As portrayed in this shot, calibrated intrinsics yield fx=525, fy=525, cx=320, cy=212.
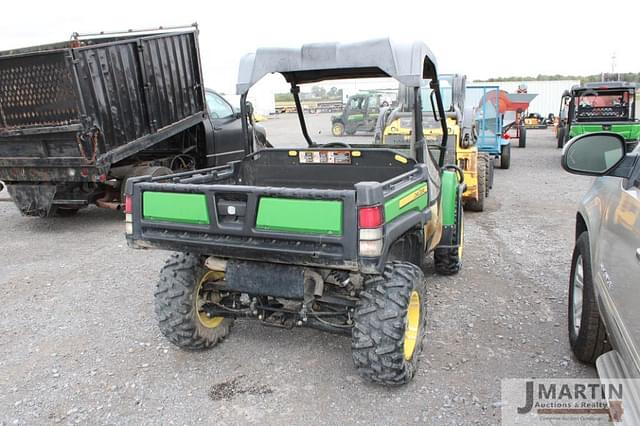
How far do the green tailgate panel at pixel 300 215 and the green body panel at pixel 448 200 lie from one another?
207 cm

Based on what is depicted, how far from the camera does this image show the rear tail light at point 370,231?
275 cm

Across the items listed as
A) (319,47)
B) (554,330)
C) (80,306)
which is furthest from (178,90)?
(554,330)

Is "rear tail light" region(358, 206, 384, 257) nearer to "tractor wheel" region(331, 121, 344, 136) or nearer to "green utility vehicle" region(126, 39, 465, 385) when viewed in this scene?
"green utility vehicle" region(126, 39, 465, 385)

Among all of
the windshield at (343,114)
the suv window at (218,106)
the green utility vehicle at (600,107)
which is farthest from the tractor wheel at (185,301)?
the green utility vehicle at (600,107)

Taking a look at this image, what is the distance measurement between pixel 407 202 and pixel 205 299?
1585 mm

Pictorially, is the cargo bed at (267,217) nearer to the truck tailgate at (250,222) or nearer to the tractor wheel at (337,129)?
the truck tailgate at (250,222)

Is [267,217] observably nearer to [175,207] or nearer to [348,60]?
[175,207]

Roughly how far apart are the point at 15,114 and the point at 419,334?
6168 millimetres

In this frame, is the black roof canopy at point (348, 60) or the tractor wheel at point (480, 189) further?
the tractor wheel at point (480, 189)

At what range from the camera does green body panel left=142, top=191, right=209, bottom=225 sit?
3.12m

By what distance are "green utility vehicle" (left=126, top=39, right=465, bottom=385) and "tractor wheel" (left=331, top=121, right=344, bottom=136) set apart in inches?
602

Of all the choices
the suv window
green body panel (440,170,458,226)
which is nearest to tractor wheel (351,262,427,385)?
green body panel (440,170,458,226)

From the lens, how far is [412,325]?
3439 millimetres

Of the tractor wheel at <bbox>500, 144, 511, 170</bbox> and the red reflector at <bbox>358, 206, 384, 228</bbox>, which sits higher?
the red reflector at <bbox>358, 206, 384, 228</bbox>
